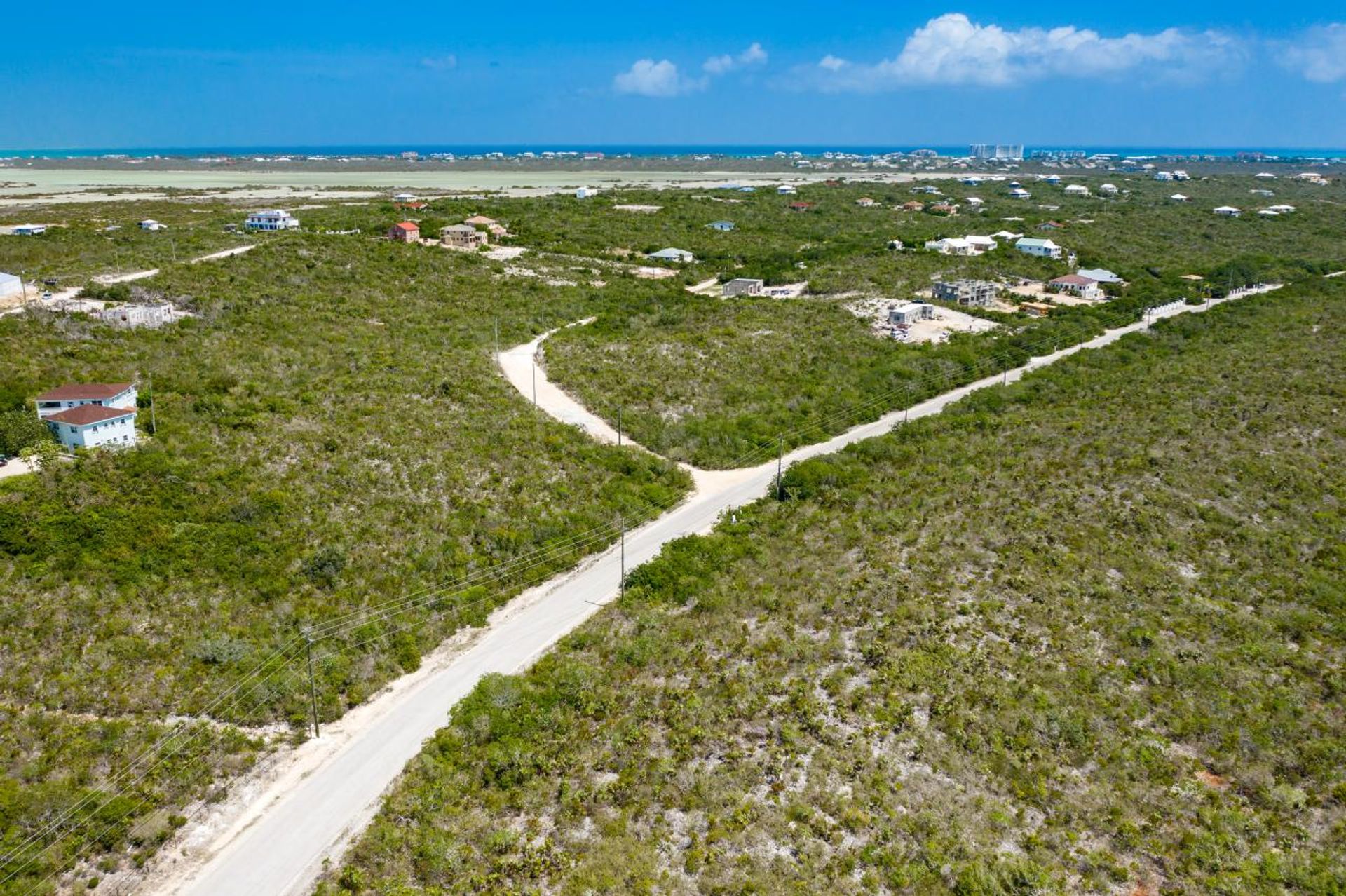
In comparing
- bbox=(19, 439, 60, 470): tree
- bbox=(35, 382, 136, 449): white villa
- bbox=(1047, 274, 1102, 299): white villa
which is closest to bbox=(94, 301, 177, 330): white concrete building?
bbox=(35, 382, 136, 449): white villa

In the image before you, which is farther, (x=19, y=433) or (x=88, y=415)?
(x=88, y=415)

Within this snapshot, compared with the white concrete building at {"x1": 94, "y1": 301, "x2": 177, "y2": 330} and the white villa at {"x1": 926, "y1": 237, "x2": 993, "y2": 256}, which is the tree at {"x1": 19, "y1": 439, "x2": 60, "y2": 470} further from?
the white villa at {"x1": 926, "y1": 237, "x2": 993, "y2": 256}

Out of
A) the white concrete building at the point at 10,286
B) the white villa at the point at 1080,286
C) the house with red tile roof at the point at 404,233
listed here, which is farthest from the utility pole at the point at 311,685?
the white villa at the point at 1080,286

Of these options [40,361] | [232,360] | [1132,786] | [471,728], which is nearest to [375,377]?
[232,360]

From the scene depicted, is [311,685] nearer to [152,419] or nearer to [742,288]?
[152,419]

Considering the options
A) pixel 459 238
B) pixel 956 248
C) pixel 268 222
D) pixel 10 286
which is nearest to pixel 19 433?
pixel 10 286

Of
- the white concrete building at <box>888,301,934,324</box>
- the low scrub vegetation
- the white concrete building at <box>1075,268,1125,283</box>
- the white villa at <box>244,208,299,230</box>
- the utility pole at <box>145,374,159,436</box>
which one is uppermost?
the white villa at <box>244,208,299,230</box>
